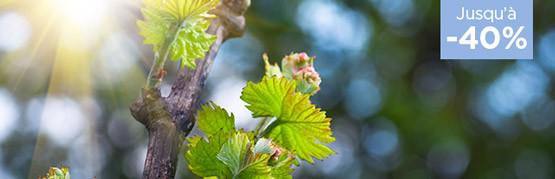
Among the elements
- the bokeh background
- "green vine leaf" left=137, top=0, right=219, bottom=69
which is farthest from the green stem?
the bokeh background

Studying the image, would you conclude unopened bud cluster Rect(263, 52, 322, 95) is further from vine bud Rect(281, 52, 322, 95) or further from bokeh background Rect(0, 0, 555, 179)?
bokeh background Rect(0, 0, 555, 179)

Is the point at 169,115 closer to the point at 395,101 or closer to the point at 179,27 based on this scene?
the point at 179,27

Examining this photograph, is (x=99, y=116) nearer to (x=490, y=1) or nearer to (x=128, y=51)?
(x=128, y=51)

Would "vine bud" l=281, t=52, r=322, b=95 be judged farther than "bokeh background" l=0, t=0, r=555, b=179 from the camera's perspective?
No

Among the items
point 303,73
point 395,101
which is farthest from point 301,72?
point 395,101

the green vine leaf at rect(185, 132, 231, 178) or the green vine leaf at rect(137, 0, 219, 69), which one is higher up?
the green vine leaf at rect(137, 0, 219, 69)

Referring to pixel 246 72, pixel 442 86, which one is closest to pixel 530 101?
pixel 442 86

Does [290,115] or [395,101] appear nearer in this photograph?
[290,115]
